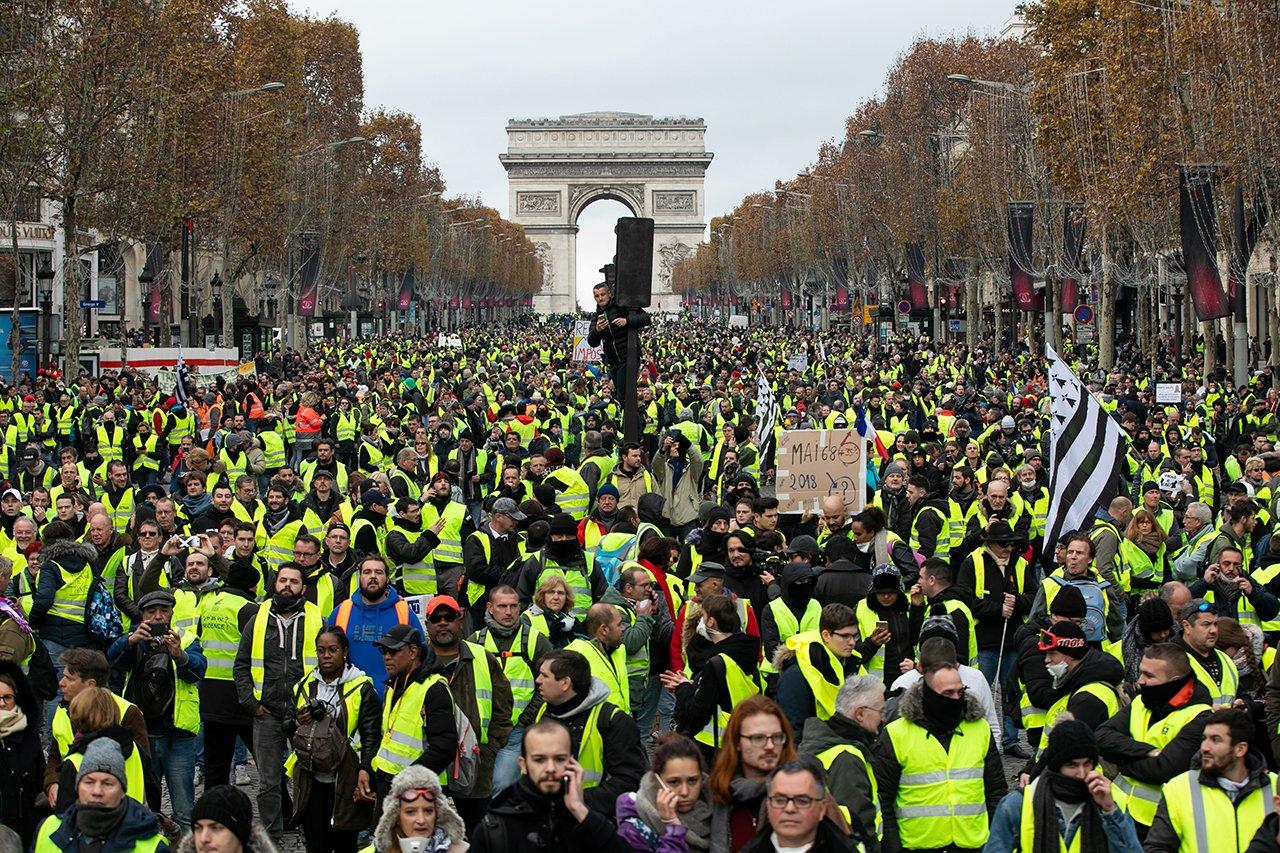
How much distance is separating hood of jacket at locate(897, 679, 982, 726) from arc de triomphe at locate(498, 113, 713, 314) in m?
145

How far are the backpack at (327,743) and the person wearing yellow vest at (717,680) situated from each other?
50.0 inches

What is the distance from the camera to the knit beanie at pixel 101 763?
6.74m

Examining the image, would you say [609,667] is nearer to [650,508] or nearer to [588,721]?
[588,721]

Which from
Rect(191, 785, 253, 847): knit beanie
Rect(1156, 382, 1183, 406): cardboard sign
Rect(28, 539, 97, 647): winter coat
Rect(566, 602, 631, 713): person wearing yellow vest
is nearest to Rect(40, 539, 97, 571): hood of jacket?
Rect(28, 539, 97, 647): winter coat

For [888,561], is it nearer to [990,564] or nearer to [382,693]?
[990,564]

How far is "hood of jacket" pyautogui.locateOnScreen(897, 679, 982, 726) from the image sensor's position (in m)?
7.24

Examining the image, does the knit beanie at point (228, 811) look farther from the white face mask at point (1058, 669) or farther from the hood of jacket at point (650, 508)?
the hood of jacket at point (650, 508)

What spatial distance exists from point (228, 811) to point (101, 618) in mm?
5173

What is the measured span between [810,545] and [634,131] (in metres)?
143

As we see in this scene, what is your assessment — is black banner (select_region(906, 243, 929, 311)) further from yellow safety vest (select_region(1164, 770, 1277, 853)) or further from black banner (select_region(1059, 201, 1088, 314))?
yellow safety vest (select_region(1164, 770, 1277, 853))

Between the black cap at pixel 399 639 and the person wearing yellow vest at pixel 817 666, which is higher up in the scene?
the black cap at pixel 399 639

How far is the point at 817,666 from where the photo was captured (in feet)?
26.8

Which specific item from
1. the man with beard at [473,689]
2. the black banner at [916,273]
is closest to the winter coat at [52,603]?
the man with beard at [473,689]

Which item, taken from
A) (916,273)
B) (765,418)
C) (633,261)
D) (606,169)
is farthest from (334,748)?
(606,169)
